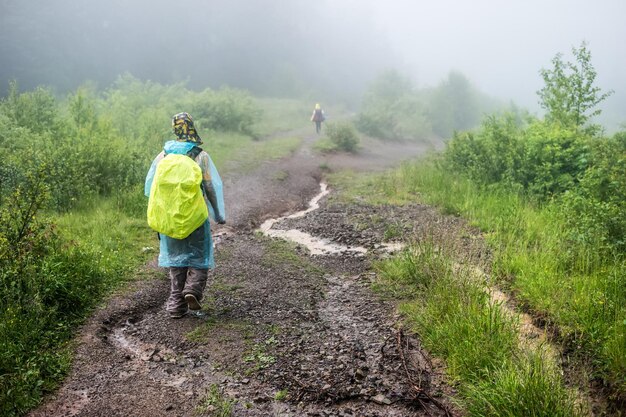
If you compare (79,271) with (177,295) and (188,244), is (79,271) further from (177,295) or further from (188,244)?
(188,244)

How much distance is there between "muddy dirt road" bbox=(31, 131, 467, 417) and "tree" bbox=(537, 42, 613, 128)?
880 centimetres

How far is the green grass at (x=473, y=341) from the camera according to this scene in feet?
11.7

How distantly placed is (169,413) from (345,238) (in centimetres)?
569

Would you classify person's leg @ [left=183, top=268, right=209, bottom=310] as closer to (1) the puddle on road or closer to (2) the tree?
(1) the puddle on road

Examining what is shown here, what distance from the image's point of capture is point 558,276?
6.02 meters

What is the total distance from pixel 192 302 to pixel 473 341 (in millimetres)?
3198

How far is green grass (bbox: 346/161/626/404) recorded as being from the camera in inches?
173

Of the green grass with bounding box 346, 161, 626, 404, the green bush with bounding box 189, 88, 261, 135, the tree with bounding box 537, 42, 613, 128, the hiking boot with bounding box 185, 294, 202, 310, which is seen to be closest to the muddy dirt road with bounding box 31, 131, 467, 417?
the hiking boot with bounding box 185, 294, 202, 310

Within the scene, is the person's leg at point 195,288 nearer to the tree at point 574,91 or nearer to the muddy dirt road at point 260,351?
the muddy dirt road at point 260,351

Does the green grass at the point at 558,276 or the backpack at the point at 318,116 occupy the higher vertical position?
the backpack at the point at 318,116

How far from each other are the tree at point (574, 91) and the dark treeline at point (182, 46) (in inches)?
1297

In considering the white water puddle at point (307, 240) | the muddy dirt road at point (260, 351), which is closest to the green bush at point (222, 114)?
the white water puddle at point (307, 240)

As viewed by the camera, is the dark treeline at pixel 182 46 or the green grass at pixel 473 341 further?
the dark treeline at pixel 182 46

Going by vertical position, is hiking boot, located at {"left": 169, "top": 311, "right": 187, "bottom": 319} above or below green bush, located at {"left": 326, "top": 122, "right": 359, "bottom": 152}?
below
